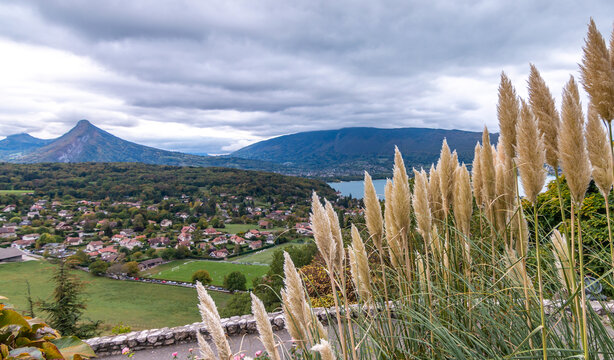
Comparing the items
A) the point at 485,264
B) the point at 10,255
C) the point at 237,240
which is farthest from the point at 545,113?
the point at 10,255

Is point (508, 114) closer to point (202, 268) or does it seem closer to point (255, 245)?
point (202, 268)

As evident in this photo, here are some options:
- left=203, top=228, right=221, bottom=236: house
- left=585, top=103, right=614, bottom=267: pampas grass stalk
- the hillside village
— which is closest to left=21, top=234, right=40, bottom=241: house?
the hillside village

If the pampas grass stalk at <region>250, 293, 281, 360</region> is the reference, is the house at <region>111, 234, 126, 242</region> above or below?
→ below

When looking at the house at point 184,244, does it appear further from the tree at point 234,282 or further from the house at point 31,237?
the house at point 31,237

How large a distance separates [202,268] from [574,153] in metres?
47.5

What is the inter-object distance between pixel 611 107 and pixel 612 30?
368mm

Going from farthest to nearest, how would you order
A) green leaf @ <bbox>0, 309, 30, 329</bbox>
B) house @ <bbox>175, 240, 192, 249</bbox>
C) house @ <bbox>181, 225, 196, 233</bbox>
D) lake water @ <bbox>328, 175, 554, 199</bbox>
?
house @ <bbox>181, 225, 196, 233</bbox> < house @ <bbox>175, 240, 192, 249</bbox> < green leaf @ <bbox>0, 309, 30, 329</bbox> < lake water @ <bbox>328, 175, 554, 199</bbox>

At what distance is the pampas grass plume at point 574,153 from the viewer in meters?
1.05

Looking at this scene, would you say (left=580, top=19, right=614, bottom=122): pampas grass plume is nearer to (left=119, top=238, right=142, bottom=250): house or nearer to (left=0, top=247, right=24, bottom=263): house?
(left=119, top=238, right=142, bottom=250): house

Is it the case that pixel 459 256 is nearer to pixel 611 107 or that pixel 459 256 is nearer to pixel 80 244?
pixel 611 107

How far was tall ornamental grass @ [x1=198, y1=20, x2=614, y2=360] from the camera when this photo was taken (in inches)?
42.8

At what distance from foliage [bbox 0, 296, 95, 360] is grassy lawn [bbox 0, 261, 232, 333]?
79.9ft

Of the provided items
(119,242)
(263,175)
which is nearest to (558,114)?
(119,242)

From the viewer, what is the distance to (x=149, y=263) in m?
46.4
